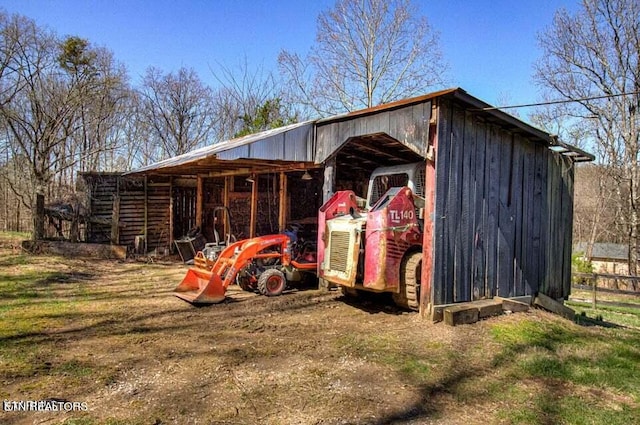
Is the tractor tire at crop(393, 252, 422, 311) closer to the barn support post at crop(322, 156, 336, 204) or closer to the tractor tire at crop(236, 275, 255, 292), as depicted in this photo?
the barn support post at crop(322, 156, 336, 204)

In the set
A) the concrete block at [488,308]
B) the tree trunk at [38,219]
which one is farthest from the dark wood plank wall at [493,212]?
the tree trunk at [38,219]

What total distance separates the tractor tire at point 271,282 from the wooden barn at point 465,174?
169 cm

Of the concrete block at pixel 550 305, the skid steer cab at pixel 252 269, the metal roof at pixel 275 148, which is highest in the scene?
the metal roof at pixel 275 148

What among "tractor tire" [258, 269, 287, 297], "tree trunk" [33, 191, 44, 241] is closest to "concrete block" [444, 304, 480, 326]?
"tractor tire" [258, 269, 287, 297]

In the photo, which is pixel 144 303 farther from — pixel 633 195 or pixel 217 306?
pixel 633 195

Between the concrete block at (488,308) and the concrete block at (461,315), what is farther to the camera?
the concrete block at (488,308)

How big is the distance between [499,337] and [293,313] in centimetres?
279

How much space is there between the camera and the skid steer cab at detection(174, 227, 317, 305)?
21.9 feet

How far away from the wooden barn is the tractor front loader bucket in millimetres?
1969

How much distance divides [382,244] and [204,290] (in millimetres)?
2808

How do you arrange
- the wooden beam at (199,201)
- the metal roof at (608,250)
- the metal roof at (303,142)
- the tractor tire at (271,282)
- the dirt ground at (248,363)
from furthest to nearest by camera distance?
1. the metal roof at (608,250)
2. the wooden beam at (199,201)
3. the tractor tire at (271,282)
4. the metal roof at (303,142)
5. the dirt ground at (248,363)

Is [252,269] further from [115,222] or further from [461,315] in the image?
[115,222]

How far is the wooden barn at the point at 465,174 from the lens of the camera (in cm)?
586

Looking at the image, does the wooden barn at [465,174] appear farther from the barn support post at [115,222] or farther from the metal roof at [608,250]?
the metal roof at [608,250]
